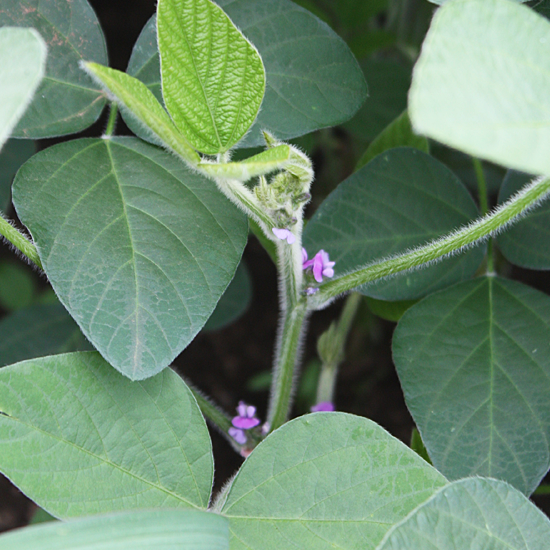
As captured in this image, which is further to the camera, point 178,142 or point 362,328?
point 362,328

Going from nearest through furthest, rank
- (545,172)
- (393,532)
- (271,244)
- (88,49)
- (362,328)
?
(545,172) < (393,532) < (88,49) < (271,244) < (362,328)

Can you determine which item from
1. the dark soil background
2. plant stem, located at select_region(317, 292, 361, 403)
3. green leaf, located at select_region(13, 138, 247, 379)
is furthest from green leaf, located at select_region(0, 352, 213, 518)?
the dark soil background

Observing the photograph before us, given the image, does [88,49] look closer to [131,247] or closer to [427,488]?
[131,247]

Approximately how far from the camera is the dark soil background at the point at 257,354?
124cm

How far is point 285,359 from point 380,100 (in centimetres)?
66

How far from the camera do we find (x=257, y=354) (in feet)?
4.61

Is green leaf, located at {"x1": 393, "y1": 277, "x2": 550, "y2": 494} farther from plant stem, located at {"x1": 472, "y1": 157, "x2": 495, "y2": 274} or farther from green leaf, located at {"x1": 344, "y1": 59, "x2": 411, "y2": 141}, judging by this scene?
green leaf, located at {"x1": 344, "y1": 59, "x2": 411, "y2": 141}

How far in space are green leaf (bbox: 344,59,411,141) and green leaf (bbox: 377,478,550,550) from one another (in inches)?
29.8

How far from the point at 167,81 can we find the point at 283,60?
0.74ft

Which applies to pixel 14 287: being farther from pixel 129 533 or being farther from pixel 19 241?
pixel 129 533

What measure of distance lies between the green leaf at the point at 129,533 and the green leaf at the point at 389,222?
341 mm

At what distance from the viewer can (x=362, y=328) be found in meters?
1.34

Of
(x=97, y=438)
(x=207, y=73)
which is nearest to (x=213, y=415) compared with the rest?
(x=97, y=438)

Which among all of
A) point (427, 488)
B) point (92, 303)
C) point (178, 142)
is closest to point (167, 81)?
point (178, 142)
